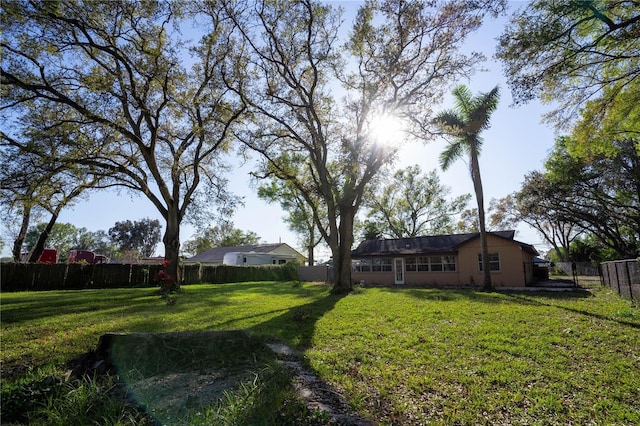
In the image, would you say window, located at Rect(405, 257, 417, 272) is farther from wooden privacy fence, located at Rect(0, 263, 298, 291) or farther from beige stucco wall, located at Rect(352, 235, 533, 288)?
wooden privacy fence, located at Rect(0, 263, 298, 291)

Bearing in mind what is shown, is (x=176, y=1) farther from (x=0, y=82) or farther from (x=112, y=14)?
(x=0, y=82)

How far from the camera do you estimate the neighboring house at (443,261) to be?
18.3 meters

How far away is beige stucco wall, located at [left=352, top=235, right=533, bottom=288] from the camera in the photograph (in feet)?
59.3

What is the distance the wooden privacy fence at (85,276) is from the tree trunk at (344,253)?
9.77 metres

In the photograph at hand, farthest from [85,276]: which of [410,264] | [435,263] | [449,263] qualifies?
[449,263]

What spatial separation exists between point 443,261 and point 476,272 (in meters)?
2.16

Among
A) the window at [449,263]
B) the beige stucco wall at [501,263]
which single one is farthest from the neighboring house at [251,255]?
the beige stucco wall at [501,263]

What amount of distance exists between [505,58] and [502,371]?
6.33 m

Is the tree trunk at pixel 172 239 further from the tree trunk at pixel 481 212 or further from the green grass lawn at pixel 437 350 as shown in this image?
the tree trunk at pixel 481 212

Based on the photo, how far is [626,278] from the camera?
11.4m

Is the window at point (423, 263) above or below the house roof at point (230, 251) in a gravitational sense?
below

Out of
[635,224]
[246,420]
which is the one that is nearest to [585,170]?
[635,224]

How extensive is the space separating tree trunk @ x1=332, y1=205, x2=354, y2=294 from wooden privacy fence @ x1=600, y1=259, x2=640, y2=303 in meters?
10.0

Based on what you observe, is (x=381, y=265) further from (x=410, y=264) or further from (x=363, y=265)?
(x=410, y=264)
